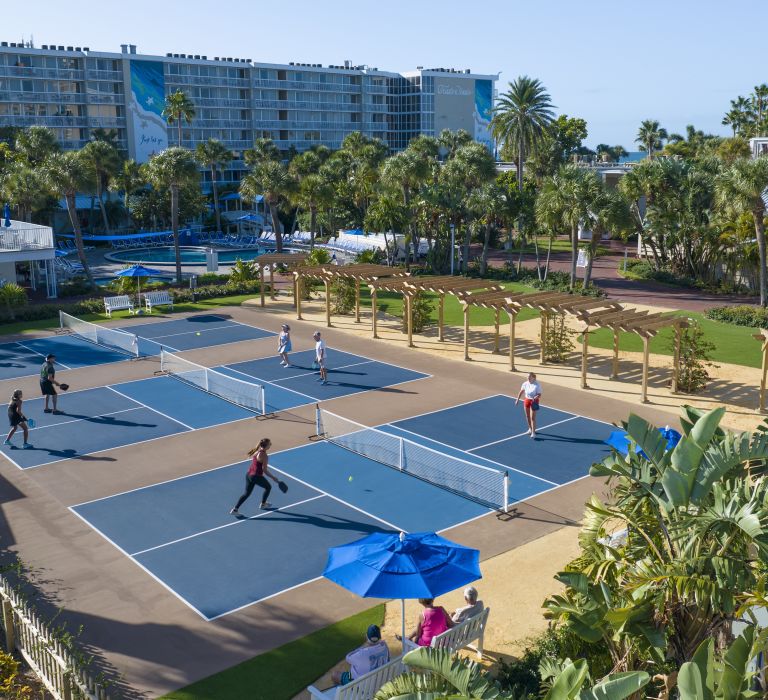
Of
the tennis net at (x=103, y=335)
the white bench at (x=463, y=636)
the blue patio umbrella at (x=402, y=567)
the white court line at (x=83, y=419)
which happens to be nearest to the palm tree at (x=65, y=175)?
the tennis net at (x=103, y=335)

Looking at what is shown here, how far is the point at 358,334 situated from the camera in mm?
35250

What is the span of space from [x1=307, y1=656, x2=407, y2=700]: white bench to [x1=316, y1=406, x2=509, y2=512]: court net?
6876mm

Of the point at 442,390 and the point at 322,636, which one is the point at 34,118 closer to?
the point at 442,390

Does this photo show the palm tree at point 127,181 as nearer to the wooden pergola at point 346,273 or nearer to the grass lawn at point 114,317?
the grass lawn at point 114,317

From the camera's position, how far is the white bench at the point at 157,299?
4112 cm

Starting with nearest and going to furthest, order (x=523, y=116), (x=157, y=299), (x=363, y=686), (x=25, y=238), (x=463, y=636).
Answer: (x=363, y=686) < (x=463, y=636) < (x=157, y=299) < (x=25, y=238) < (x=523, y=116)

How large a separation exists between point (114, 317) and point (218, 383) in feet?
51.3

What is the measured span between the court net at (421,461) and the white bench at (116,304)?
70.7 feet

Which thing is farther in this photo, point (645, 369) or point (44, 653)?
point (645, 369)

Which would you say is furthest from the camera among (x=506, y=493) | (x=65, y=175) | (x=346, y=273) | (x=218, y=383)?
(x=65, y=175)

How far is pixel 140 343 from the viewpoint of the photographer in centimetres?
3403

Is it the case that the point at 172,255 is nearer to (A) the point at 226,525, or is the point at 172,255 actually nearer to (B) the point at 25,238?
(B) the point at 25,238

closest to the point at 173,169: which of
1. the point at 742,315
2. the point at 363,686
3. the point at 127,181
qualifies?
the point at 742,315

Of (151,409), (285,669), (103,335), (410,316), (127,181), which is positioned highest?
(127,181)
